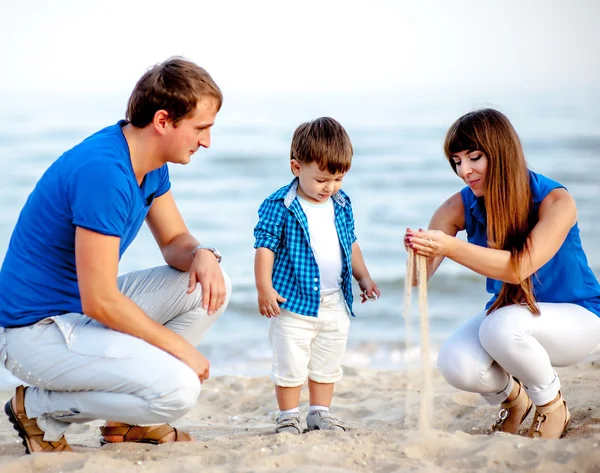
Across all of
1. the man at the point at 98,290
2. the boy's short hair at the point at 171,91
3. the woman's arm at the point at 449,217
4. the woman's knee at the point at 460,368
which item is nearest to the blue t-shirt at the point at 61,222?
the man at the point at 98,290

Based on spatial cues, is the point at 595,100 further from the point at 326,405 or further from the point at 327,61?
the point at 326,405

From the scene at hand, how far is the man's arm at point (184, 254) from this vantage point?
3186 millimetres

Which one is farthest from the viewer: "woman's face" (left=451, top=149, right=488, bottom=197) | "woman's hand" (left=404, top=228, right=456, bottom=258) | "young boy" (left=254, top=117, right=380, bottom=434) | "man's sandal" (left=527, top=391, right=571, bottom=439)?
"young boy" (left=254, top=117, right=380, bottom=434)

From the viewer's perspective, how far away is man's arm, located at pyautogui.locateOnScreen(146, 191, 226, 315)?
3.19 metres

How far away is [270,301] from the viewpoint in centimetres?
339

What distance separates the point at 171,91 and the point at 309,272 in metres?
1.10

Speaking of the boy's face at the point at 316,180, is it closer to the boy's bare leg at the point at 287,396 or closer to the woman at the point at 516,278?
the woman at the point at 516,278

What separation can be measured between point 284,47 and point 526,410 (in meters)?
22.5

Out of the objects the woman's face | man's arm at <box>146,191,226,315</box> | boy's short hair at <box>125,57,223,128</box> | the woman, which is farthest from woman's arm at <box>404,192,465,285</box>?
boy's short hair at <box>125,57,223,128</box>

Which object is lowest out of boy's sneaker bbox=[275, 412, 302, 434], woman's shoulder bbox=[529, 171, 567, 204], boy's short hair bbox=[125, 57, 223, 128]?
boy's sneaker bbox=[275, 412, 302, 434]

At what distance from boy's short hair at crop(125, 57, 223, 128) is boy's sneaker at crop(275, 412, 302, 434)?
1.54 metres

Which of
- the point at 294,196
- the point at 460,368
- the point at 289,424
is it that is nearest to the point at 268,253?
the point at 294,196

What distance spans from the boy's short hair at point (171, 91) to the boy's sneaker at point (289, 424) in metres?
1.54

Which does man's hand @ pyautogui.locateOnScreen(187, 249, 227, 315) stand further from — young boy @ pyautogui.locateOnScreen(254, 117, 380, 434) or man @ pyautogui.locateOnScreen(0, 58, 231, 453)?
young boy @ pyautogui.locateOnScreen(254, 117, 380, 434)
